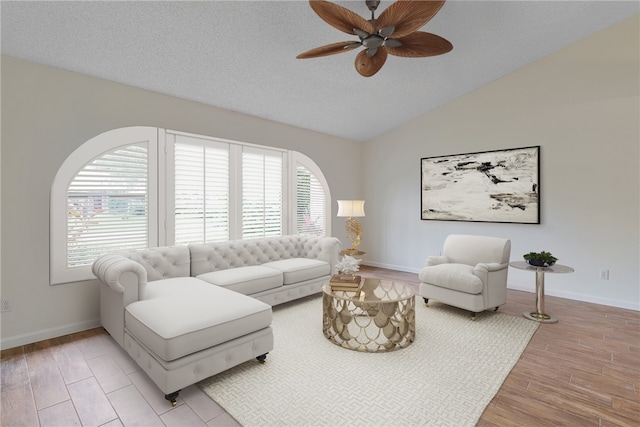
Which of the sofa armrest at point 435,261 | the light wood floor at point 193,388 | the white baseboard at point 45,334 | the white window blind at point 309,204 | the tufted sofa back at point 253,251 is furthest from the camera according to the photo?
the white window blind at point 309,204

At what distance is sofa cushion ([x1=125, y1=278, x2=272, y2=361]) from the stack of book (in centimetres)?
86

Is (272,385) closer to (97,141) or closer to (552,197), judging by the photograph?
(97,141)

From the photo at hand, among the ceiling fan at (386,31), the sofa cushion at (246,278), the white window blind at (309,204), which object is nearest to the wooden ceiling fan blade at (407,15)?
the ceiling fan at (386,31)

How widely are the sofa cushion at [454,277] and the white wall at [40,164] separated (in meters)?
3.83

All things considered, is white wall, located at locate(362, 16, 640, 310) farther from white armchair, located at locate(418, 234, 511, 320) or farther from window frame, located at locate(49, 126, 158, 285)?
window frame, located at locate(49, 126, 158, 285)

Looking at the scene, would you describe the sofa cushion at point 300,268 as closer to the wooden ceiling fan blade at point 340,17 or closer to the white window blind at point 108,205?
the white window blind at point 108,205

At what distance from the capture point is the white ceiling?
2.63 m

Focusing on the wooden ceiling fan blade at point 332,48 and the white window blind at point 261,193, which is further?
the white window blind at point 261,193

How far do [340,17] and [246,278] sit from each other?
2.65 meters

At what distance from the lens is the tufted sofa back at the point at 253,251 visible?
3.68 meters

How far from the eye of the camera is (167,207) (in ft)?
12.3

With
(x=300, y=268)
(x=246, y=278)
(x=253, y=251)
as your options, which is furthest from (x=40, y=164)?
(x=300, y=268)

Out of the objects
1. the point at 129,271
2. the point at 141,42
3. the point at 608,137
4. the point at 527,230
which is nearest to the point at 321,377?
the point at 129,271

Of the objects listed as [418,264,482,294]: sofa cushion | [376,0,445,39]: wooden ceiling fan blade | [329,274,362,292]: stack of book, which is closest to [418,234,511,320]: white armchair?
[418,264,482,294]: sofa cushion
